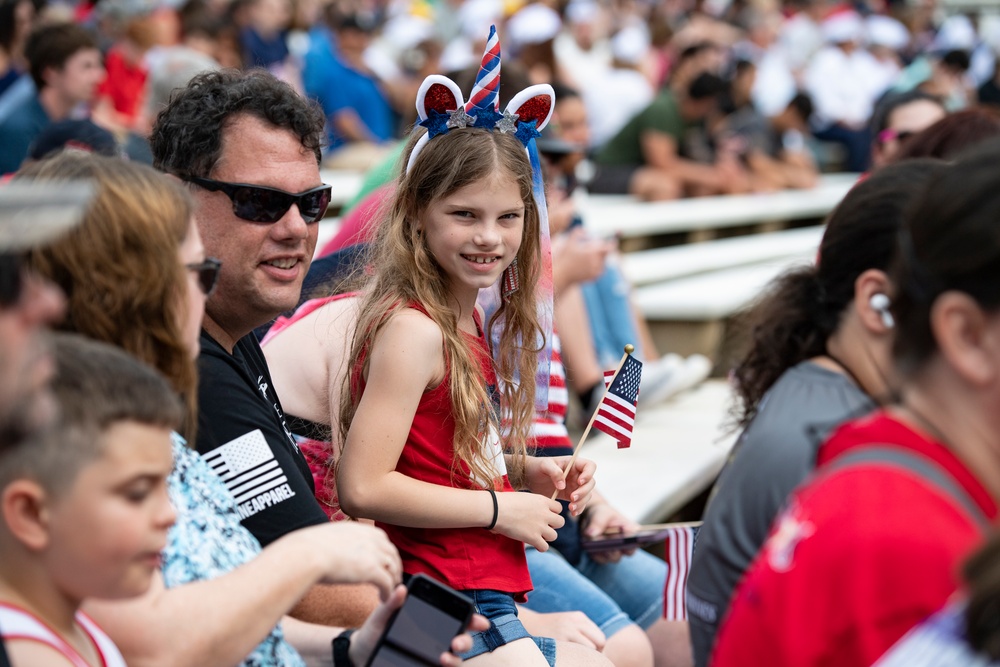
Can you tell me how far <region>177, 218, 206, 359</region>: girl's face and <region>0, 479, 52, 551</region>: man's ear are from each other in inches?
17.8

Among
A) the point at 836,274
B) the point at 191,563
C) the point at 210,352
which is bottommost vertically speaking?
the point at 191,563

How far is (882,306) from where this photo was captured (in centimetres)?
176

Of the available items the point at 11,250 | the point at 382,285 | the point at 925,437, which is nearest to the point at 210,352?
the point at 382,285

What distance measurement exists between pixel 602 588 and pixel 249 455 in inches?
62.4

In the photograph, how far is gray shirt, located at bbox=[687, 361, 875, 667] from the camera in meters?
1.73

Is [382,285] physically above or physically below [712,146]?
above

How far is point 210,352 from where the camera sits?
237 centimetres

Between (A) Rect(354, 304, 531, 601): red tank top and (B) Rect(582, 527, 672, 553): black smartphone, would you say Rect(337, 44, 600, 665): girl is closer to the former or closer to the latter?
(A) Rect(354, 304, 531, 601): red tank top

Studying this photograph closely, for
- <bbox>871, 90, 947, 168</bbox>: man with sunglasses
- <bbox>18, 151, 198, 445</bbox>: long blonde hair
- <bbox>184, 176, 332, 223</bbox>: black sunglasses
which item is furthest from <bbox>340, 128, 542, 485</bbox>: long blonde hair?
<bbox>871, 90, 947, 168</bbox>: man with sunglasses

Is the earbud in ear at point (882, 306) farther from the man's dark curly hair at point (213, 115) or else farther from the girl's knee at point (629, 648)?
the girl's knee at point (629, 648)

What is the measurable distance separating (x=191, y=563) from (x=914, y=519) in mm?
1080

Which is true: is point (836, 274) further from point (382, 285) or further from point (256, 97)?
point (256, 97)

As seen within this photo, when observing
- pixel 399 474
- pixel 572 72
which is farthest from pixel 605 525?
pixel 572 72

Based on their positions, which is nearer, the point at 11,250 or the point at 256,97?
the point at 11,250
